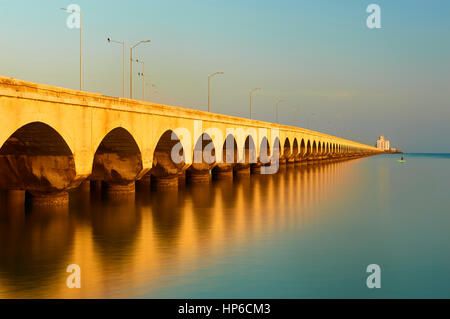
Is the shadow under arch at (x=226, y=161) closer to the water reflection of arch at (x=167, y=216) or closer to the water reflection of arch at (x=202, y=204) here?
the water reflection of arch at (x=202, y=204)

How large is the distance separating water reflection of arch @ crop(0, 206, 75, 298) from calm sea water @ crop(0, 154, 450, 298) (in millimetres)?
43

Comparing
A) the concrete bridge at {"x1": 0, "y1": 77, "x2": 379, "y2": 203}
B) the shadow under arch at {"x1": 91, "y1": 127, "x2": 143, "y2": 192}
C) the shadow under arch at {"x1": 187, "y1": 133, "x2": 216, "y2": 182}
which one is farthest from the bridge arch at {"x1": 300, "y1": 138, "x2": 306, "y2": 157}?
the shadow under arch at {"x1": 91, "y1": 127, "x2": 143, "y2": 192}

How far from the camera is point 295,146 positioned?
109250mm

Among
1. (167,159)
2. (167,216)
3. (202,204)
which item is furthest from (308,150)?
(167,216)

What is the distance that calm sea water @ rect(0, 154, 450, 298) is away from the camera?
16109mm

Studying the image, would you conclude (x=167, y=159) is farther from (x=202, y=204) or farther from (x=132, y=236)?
(x=132, y=236)

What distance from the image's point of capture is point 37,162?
101 ft

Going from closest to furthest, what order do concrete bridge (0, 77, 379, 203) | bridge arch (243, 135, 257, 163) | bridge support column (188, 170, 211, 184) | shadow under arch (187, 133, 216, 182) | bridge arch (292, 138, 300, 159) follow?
concrete bridge (0, 77, 379, 203) → shadow under arch (187, 133, 216, 182) → bridge support column (188, 170, 211, 184) → bridge arch (243, 135, 257, 163) → bridge arch (292, 138, 300, 159)

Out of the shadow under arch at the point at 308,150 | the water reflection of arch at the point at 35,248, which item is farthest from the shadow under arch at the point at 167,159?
the shadow under arch at the point at 308,150

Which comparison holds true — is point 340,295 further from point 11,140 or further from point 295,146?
point 295,146

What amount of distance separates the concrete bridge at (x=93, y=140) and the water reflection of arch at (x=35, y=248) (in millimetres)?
2732

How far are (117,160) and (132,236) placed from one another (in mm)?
13673

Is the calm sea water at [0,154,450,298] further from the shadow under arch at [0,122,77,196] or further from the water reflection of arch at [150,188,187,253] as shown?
the shadow under arch at [0,122,77,196]

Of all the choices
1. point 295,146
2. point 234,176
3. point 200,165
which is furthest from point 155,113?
point 295,146
